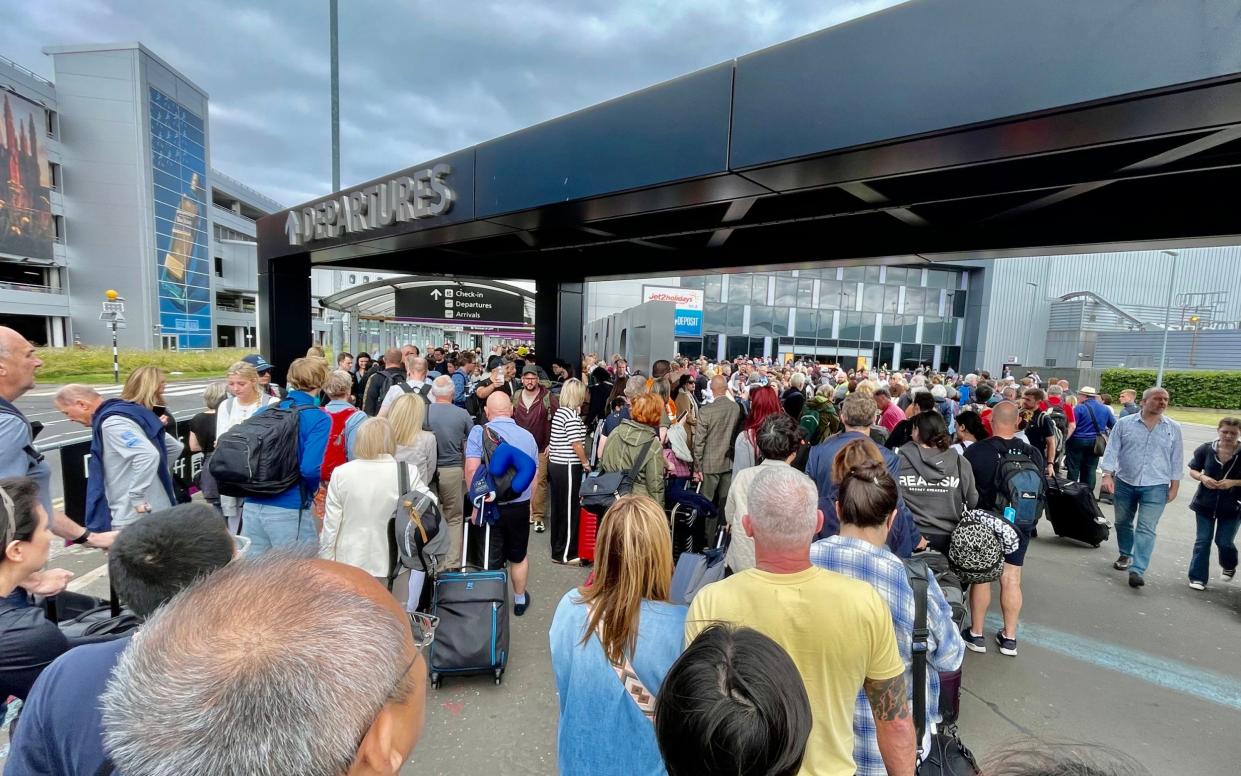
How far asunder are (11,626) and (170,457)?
3.07 metres

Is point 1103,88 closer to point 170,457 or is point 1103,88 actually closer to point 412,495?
point 412,495

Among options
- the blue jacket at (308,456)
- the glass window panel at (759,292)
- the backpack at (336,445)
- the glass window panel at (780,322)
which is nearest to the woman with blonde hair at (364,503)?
the blue jacket at (308,456)

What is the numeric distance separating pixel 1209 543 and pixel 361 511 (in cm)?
767

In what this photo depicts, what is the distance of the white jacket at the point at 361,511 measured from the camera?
10.9 feet

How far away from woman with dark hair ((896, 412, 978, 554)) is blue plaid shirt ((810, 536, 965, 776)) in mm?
1546

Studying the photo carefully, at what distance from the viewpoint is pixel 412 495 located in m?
3.32

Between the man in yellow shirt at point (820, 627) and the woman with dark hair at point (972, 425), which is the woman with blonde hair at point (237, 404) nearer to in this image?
the man in yellow shirt at point (820, 627)

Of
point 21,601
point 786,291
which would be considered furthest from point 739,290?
point 21,601

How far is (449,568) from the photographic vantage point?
4.70 m

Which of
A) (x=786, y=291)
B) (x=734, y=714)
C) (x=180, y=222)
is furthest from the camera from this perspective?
(x=180, y=222)

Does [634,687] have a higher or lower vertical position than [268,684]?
lower

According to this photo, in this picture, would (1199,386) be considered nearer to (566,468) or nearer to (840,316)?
(840,316)

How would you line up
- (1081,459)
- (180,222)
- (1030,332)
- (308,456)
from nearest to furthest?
(308,456) → (1081,459) → (1030,332) → (180,222)

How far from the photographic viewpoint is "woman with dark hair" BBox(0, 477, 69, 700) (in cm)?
155
